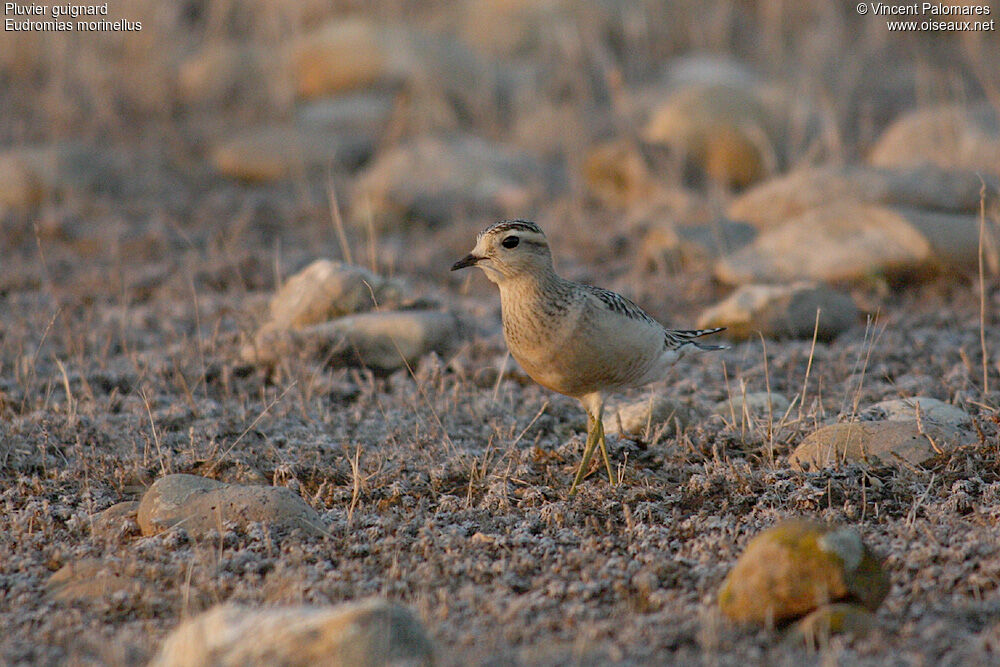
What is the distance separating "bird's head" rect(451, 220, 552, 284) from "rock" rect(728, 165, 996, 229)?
4111 mm

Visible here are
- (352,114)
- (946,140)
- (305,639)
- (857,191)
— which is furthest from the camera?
(352,114)

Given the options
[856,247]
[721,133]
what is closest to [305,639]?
[856,247]

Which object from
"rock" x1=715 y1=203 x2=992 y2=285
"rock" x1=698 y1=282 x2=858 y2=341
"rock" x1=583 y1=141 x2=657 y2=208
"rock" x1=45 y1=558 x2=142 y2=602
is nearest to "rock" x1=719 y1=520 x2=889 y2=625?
"rock" x1=45 y1=558 x2=142 y2=602

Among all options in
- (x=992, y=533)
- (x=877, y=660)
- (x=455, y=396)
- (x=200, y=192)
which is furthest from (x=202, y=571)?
(x=200, y=192)

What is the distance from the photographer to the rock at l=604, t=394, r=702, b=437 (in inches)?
200

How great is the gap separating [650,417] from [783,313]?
6.07 ft

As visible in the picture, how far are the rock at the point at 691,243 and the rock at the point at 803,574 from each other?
4.78 meters

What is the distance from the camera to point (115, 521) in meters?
4.21

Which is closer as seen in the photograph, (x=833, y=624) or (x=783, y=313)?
(x=833, y=624)

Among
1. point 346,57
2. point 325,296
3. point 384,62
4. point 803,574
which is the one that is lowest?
point 803,574

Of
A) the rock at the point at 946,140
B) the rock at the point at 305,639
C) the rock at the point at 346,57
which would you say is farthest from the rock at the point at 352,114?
the rock at the point at 305,639

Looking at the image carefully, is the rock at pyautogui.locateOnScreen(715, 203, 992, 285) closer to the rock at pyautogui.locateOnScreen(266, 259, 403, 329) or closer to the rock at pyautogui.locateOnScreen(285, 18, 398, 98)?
the rock at pyautogui.locateOnScreen(266, 259, 403, 329)

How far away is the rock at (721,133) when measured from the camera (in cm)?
1024

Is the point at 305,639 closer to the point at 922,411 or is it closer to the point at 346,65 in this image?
the point at 922,411
